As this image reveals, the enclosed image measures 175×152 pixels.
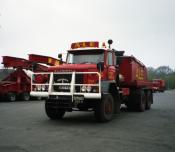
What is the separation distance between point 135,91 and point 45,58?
35.9 ft

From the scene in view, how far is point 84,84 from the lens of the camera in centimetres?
1039

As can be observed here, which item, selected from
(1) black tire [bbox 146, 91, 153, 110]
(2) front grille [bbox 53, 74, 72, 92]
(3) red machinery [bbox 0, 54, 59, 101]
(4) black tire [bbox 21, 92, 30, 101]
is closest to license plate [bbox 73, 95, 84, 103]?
(2) front grille [bbox 53, 74, 72, 92]

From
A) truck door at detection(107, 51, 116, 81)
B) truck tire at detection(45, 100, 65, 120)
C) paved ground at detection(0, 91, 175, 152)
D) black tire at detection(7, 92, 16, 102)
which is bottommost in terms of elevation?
paved ground at detection(0, 91, 175, 152)

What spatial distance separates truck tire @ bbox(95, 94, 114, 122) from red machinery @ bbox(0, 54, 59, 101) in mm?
12830

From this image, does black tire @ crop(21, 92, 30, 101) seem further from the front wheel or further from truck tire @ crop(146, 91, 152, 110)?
truck tire @ crop(146, 91, 152, 110)

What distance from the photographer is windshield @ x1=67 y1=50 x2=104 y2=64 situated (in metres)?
11.7

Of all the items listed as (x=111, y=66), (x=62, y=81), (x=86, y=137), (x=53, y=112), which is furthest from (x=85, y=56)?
(x=86, y=137)

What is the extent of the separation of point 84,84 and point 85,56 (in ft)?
6.37

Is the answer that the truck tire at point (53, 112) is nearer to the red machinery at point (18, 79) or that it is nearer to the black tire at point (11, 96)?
the red machinery at point (18, 79)

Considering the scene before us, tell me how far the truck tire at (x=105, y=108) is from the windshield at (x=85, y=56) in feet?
5.02

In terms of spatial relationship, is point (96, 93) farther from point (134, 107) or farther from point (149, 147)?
point (134, 107)

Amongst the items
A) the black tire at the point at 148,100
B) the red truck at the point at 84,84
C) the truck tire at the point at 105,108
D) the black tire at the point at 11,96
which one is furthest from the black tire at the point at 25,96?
the truck tire at the point at 105,108

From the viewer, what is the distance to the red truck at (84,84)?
10328 mm

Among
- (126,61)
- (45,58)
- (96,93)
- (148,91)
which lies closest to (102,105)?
(96,93)
